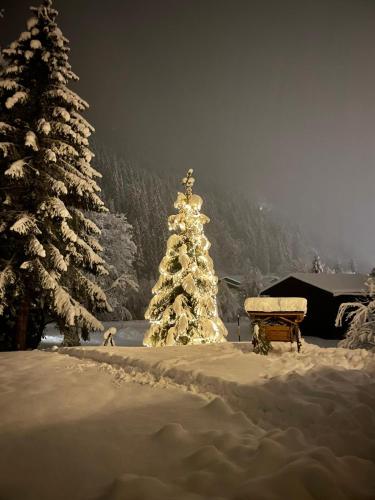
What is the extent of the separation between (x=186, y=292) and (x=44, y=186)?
7.67m

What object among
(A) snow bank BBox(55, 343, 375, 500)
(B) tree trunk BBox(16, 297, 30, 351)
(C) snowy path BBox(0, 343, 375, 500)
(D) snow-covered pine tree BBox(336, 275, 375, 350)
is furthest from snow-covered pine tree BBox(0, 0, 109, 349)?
(D) snow-covered pine tree BBox(336, 275, 375, 350)

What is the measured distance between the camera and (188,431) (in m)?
4.18

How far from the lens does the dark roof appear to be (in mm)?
27328

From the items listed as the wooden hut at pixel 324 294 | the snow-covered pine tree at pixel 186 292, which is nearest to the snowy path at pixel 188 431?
the snow-covered pine tree at pixel 186 292

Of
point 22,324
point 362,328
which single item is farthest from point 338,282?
point 22,324

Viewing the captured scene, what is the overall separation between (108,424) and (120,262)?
90.9ft

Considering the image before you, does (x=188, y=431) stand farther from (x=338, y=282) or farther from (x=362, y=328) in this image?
(x=338, y=282)

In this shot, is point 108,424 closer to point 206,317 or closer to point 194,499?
point 194,499

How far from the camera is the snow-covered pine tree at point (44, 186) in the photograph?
1225cm

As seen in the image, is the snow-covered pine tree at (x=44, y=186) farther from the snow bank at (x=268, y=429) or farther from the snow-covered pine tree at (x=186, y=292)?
the snow bank at (x=268, y=429)

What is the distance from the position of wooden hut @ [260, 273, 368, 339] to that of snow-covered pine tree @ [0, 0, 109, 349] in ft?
66.9

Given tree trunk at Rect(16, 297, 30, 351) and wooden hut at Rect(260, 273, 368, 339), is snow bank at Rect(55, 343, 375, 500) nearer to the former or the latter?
tree trunk at Rect(16, 297, 30, 351)

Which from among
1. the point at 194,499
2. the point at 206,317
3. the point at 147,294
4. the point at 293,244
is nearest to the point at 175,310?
the point at 206,317

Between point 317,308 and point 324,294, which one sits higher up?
point 324,294
